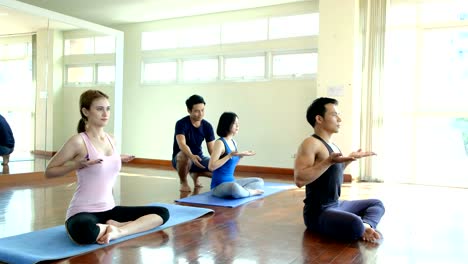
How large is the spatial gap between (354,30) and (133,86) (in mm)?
4282

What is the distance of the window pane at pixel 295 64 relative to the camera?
246 inches

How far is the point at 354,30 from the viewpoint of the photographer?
5551mm

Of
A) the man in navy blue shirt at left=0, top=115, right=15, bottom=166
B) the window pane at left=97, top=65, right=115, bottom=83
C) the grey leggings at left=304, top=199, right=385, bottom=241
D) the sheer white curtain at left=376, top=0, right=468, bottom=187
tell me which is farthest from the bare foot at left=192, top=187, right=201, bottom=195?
the window pane at left=97, top=65, right=115, bottom=83

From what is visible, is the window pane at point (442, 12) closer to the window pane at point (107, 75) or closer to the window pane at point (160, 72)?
the window pane at point (160, 72)

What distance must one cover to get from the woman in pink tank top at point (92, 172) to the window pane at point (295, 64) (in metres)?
Result: 4.30

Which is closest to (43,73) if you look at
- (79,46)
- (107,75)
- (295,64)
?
(79,46)

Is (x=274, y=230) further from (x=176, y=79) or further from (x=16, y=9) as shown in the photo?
(x=176, y=79)

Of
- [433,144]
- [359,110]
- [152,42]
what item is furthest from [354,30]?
[152,42]

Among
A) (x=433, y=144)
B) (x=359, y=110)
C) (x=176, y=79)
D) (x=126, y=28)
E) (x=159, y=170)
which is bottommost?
(x=159, y=170)

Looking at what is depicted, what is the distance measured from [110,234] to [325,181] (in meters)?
1.33

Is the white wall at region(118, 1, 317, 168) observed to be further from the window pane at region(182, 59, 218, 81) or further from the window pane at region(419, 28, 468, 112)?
the window pane at region(419, 28, 468, 112)

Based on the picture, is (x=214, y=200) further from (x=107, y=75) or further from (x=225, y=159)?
(x=107, y=75)

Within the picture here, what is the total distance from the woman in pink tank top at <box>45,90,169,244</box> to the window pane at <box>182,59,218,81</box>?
4737 mm

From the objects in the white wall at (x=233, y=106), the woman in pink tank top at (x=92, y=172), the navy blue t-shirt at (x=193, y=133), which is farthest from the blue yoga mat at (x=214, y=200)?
the white wall at (x=233, y=106)
